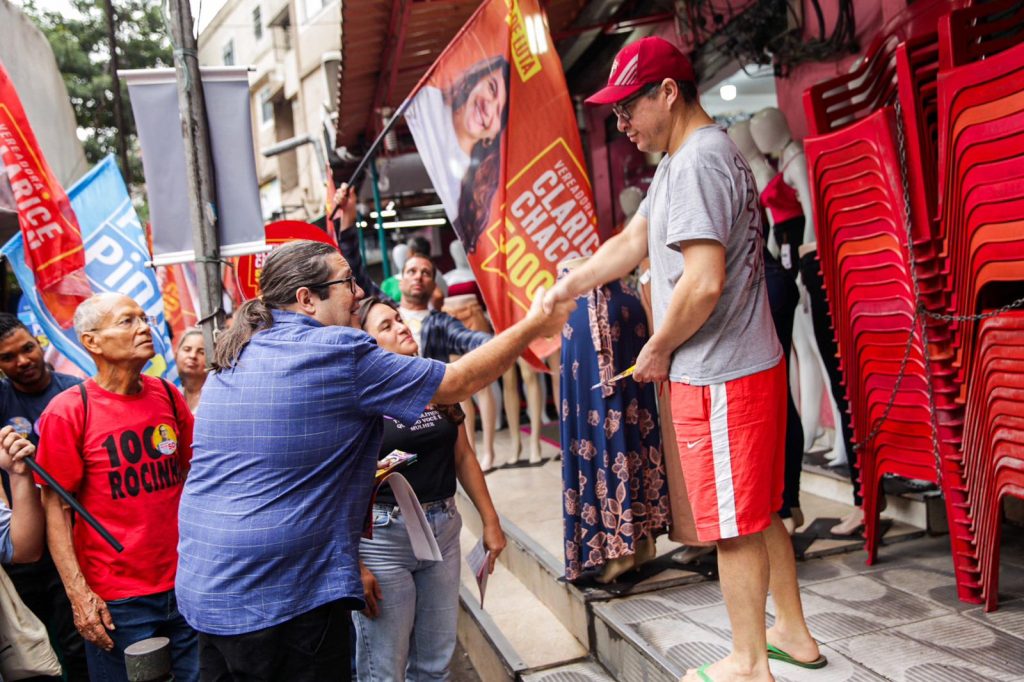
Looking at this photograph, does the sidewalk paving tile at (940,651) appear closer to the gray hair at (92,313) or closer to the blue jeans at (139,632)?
the blue jeans at (139,632)

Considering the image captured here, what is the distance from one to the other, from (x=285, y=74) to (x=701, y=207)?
25.6 m

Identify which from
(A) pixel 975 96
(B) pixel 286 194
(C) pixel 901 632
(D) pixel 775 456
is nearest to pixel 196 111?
(D) pixel 775 456

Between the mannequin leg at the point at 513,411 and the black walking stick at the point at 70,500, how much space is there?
4.75 meters

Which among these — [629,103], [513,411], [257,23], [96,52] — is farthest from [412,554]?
[257,23]

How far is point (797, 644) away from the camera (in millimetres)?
2787

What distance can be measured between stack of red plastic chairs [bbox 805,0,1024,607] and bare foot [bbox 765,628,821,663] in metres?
0.86

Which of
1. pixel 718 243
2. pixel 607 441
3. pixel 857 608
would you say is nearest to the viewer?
pixel 718 243

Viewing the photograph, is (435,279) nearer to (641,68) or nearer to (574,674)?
(574,674)

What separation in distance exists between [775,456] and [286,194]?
88.9 ft

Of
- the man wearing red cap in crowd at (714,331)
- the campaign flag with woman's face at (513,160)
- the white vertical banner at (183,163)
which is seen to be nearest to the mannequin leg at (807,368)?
the campaign flag with woman's face at (513,160)

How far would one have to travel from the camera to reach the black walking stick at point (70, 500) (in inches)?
107

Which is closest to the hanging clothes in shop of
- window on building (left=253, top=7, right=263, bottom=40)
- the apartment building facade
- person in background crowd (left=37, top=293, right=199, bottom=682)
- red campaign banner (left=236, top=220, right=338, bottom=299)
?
red campaign banner (left=236, top=220, right=338, bottom=299)

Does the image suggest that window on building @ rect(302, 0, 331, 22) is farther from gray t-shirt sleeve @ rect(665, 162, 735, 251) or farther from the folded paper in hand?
gray t-shirt sleeve @ rect(665, 162, 735, 251)

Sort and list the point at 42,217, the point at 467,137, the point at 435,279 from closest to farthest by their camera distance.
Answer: the point at 467,137 → the point at 42,217 → the point at 435,279
